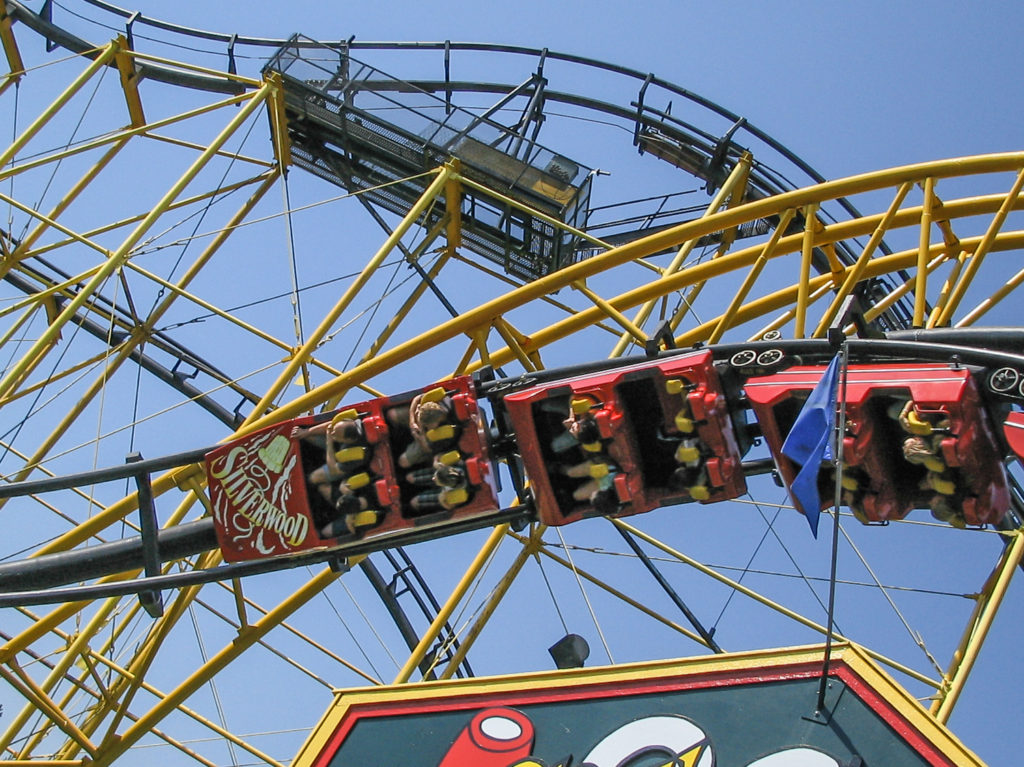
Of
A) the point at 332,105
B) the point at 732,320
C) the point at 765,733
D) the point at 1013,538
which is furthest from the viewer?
the point at 332,105

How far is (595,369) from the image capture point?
348 inches

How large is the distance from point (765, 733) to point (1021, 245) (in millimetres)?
5042

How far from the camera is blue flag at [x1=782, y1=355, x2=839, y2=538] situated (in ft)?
24.7

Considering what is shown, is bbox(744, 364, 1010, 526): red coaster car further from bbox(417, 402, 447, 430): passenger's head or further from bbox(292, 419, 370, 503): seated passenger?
bbox(292, 419, 370, 503): seated passenger

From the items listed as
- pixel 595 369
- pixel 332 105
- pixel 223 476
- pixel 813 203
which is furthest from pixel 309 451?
pixel 332 105

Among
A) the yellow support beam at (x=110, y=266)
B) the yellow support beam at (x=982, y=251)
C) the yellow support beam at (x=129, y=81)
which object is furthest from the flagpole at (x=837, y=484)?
the yellow support beam at (x=129, y=81)

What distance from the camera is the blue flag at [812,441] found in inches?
297

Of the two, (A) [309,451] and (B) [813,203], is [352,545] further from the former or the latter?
(B) [813,203]

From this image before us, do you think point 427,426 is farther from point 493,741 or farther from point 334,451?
point 493,741

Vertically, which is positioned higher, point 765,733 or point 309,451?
point 309,451

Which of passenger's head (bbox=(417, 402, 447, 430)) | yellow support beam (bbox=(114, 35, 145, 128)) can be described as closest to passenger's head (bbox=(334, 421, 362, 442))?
passenger's head (bbox=(417, 402, 447, 430))

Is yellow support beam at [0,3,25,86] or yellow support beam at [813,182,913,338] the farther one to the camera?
yellow support beam at [0,3,25,86]

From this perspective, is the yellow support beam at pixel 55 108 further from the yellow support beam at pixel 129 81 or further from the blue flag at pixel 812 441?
the blue flag at pixel 812 441

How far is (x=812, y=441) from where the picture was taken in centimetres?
766
